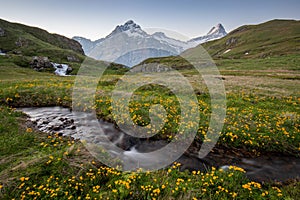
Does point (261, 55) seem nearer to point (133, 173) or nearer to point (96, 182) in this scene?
point (133, 173)

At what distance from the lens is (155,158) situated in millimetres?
9000

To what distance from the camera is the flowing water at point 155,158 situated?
26.8 ft

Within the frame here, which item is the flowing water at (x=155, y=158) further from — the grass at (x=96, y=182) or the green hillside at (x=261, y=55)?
the green hillside at (x=261, y=55)

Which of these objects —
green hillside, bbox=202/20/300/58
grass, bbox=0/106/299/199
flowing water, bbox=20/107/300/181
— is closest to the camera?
grass, bbox=0/106/299/199

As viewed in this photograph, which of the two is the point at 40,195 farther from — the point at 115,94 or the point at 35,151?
the point at 115,94

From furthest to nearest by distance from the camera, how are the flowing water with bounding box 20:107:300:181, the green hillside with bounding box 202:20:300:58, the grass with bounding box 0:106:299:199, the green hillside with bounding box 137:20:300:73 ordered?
1. the green hillside with bounding box 202:20:300:58
2. the green hillside with bounding box 137:20:300:73
3. the flowing water with bounding box 20:107:300:181
4. the grass with bounding box 0:106:299:199

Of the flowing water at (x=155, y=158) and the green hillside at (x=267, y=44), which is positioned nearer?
the flowing water at (x=155, y=158)

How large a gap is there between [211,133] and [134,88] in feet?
40.3

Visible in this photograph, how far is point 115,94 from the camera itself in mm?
17125

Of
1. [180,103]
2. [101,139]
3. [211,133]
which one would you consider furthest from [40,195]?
[180,103]

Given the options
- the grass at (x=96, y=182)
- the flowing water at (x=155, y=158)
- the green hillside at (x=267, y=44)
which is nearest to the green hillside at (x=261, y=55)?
the green hillside at (x=267, y=44)

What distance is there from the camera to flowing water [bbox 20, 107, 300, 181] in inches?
321

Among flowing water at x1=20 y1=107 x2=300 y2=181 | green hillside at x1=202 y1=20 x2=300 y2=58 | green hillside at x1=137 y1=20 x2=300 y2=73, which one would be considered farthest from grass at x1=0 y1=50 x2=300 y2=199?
green hillside at x1=202 y1=20 x2=300 y2=58

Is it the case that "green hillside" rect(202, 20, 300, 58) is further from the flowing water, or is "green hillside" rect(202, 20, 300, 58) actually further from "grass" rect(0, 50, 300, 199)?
the flowing water
